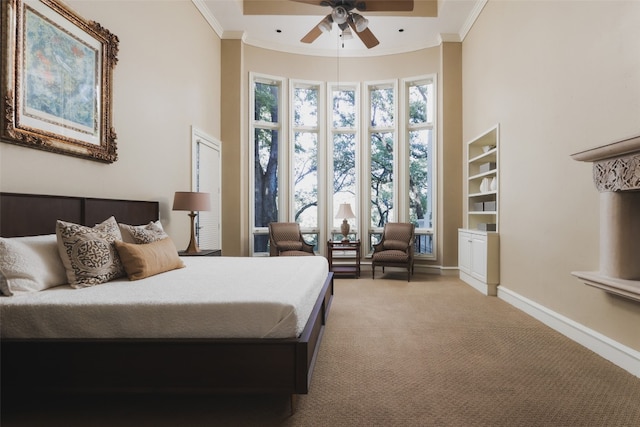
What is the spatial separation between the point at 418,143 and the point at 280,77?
9.03ft

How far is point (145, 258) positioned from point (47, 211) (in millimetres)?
752

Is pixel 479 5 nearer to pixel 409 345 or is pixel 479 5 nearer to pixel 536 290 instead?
pixel 536 290

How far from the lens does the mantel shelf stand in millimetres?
2088

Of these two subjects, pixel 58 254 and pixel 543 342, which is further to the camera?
pixel 543 342

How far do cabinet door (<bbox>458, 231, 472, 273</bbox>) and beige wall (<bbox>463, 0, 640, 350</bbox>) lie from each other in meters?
0.79

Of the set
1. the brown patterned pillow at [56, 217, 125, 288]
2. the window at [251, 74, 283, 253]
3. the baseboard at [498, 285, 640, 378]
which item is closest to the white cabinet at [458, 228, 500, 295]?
the baseboard at [498, 285, 640, 378]

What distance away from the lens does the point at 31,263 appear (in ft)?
6.63

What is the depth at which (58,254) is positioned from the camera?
7.34 ft

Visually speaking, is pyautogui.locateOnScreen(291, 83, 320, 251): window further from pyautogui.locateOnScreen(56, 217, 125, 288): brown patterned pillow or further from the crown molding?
pyautogui.locateOnScreen(56, 217, 125, 288): brown patterned pillow

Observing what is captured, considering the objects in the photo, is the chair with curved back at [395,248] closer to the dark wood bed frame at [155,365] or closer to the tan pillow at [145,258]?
the tan pillow at [145,258]

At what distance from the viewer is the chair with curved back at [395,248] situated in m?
5.55

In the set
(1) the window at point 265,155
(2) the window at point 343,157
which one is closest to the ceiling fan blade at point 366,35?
(2) the window at point 343,157

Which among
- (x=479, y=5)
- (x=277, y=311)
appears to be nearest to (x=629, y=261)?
(x=277, y=311)

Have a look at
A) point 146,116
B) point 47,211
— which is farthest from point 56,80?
→ point 146,116
